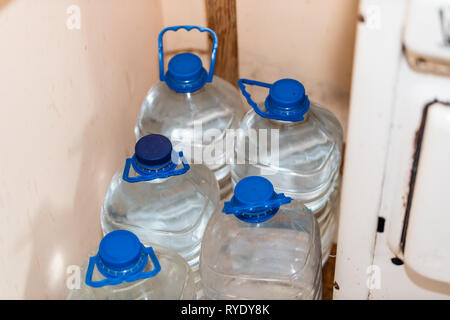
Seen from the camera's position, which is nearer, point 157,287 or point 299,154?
point 157,287

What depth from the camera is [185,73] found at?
0.94 metres

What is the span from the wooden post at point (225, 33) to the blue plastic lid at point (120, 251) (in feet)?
1.72

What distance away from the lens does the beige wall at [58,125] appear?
69 cm

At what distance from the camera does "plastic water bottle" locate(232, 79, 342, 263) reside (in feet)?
3.29

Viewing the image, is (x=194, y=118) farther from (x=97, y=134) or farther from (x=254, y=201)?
(x=254, y=201)

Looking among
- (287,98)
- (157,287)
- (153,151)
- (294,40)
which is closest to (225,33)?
(294,40)

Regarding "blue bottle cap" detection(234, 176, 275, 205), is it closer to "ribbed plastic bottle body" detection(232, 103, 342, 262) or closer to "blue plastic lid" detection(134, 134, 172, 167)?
"blue plastic lid" detection(134, 134, 172, 167)

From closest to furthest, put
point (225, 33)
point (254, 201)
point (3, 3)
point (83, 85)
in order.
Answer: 1. point (3, 3)
2. point (254, 201)
3. point (83, 85)
4. point (225, 33)

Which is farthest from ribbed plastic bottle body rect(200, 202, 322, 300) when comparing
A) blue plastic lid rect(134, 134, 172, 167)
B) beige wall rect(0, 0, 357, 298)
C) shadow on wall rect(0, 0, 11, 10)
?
shadow on wall rect(0, 0, 11, 10)

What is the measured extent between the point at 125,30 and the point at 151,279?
0.45 meters

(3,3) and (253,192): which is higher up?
(3,3)

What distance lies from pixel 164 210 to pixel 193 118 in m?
0.20

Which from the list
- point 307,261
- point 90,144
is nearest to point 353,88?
point 307,261
